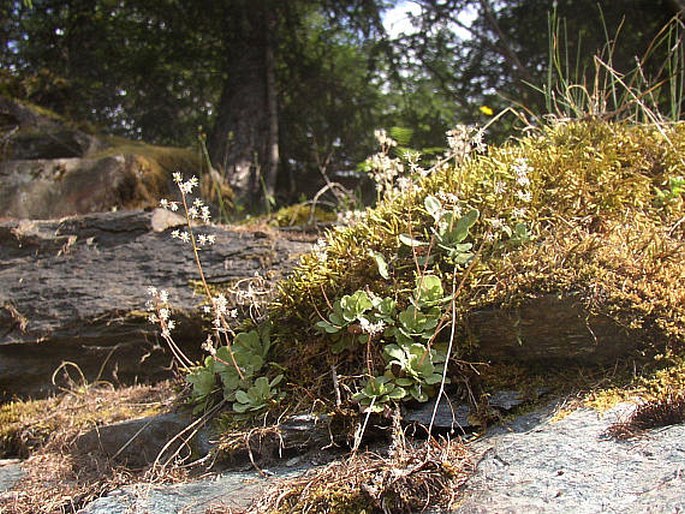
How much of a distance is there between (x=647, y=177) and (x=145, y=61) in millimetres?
7167

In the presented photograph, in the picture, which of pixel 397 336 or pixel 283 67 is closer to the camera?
pixel 397 336

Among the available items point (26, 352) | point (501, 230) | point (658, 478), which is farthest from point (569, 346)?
point (26, 352)

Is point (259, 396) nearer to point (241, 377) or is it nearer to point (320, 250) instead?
point (241, 377)

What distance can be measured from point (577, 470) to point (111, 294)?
10.5 ft

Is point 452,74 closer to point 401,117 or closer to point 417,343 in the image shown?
point 401,117

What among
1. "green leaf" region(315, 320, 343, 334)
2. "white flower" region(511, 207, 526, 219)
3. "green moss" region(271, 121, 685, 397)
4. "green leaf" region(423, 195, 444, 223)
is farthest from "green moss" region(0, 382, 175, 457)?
"white flower" region(511, 207, 526, 219)

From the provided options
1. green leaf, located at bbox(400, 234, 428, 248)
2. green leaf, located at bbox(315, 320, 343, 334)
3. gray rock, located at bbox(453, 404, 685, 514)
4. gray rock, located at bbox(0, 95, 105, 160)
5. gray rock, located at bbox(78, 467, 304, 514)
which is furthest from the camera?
gray rock, located at bbox(0, 95, 105, 160)

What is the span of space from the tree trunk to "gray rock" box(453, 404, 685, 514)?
541cm

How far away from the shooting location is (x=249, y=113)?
304 inches

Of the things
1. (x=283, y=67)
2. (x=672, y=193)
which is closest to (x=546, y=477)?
(x=672, y=193)

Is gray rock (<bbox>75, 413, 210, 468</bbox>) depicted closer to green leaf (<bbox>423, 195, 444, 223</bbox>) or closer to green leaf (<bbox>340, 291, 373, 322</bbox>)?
green leaf (<bbox>340, 291, 373, 322</bbox>)

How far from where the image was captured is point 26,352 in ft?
13.5

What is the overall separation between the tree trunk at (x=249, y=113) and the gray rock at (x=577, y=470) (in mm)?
5409

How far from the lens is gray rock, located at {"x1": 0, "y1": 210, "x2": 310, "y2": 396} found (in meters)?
3.91
